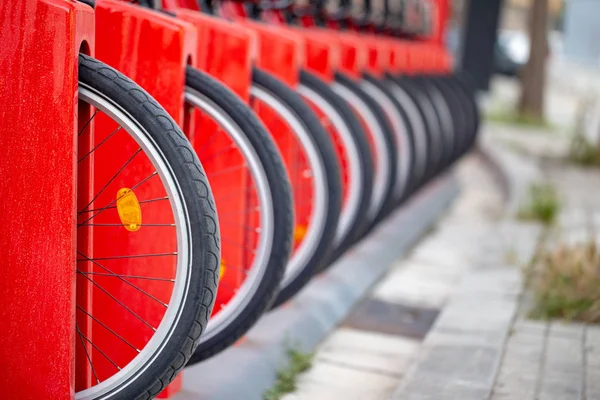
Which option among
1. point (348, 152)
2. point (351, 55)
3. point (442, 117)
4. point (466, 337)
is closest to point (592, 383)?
point (466, 337)

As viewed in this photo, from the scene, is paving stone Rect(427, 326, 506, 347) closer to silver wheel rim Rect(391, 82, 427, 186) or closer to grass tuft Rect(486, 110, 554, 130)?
silver wheel rim Rect(391, 82, 427, 186)

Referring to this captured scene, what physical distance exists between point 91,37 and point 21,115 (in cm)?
23

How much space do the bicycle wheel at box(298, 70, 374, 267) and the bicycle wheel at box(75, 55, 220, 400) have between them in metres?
1.31

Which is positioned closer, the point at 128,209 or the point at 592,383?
the point at 128,209

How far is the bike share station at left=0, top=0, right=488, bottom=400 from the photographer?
6.81ft

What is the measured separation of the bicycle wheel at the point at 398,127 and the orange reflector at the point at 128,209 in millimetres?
2682

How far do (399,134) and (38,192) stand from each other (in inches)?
128

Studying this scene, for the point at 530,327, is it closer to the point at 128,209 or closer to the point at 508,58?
the point at 128,209

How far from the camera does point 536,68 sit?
42.0 ft

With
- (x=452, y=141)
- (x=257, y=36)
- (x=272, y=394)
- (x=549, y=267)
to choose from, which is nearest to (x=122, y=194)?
(x=272, y=394)

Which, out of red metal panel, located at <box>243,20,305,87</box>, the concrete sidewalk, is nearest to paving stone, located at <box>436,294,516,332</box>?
the concrete sidewalk

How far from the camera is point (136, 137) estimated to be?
2107 millimetres

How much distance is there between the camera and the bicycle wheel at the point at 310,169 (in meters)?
3.11

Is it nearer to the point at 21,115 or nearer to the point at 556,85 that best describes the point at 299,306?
the point at 21,115
